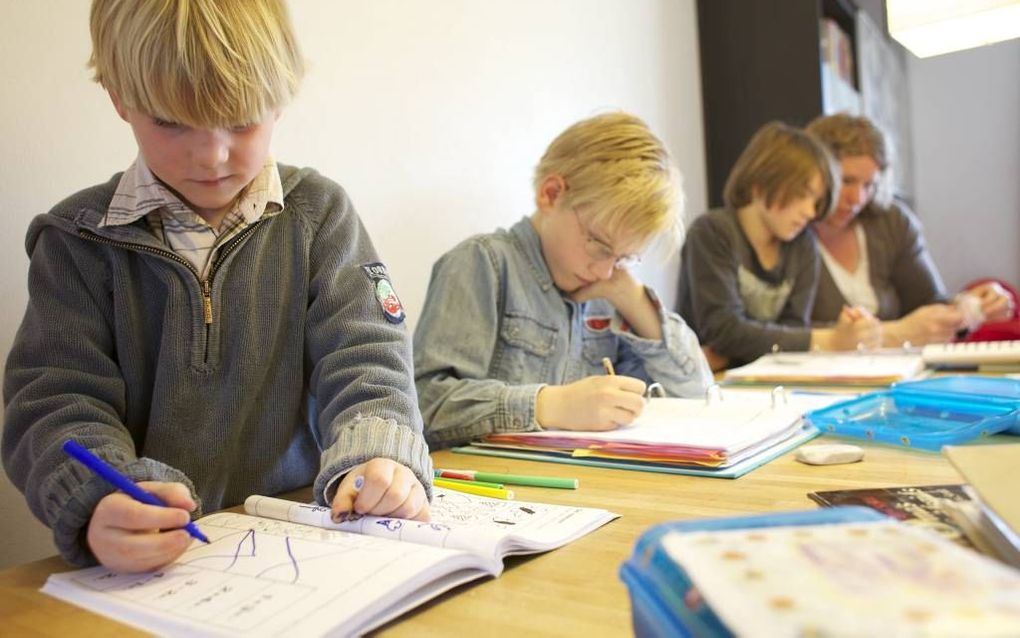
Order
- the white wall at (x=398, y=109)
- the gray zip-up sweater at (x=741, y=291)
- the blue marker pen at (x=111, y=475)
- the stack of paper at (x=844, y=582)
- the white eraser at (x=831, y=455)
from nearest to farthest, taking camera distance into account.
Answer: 1. the stack of paper at (x=844, y=582)
2. the blue marker pen at (x=111, y=475)
3. the white eraser at (x=831, y=455)
4. the white wall at (x=398, y=109)
5. the gray zip-up sweater at (x=741, y=291)

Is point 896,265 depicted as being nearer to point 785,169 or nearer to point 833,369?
point 785,169

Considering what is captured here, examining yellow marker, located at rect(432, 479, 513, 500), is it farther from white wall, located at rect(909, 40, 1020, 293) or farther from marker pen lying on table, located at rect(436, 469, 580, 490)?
white wall, located at rect(909, 40, 1020, 293)

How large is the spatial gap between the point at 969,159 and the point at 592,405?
330 cm

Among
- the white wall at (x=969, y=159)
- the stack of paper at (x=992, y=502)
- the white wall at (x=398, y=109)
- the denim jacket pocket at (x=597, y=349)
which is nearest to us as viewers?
the stack of paper at (x=992, y=502)

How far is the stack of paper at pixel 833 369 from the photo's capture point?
1302 millimetres

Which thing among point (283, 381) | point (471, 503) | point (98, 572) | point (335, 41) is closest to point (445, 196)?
point (335, 41)

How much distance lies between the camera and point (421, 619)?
0.48 m

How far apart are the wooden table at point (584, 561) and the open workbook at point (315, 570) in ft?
0.04

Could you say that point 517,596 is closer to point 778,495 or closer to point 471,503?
point 471,503

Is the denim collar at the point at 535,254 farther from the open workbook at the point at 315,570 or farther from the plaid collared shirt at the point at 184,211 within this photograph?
the open workbook at the point at 315,570

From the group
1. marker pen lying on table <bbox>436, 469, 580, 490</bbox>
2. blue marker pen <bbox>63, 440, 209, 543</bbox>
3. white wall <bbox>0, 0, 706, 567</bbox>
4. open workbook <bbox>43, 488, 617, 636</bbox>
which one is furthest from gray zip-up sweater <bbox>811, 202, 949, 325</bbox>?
blue marker pen <bbox>63, 440, 209, 543</bbox>

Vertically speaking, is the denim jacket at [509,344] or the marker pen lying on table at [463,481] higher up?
the denim jacket at [509,344]

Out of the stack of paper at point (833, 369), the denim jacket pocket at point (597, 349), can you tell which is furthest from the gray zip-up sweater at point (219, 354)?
the stack of paper at point (833, 369)

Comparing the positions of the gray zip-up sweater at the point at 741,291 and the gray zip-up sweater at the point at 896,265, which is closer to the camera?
the gray zip-up sweater at the point at 741,291
